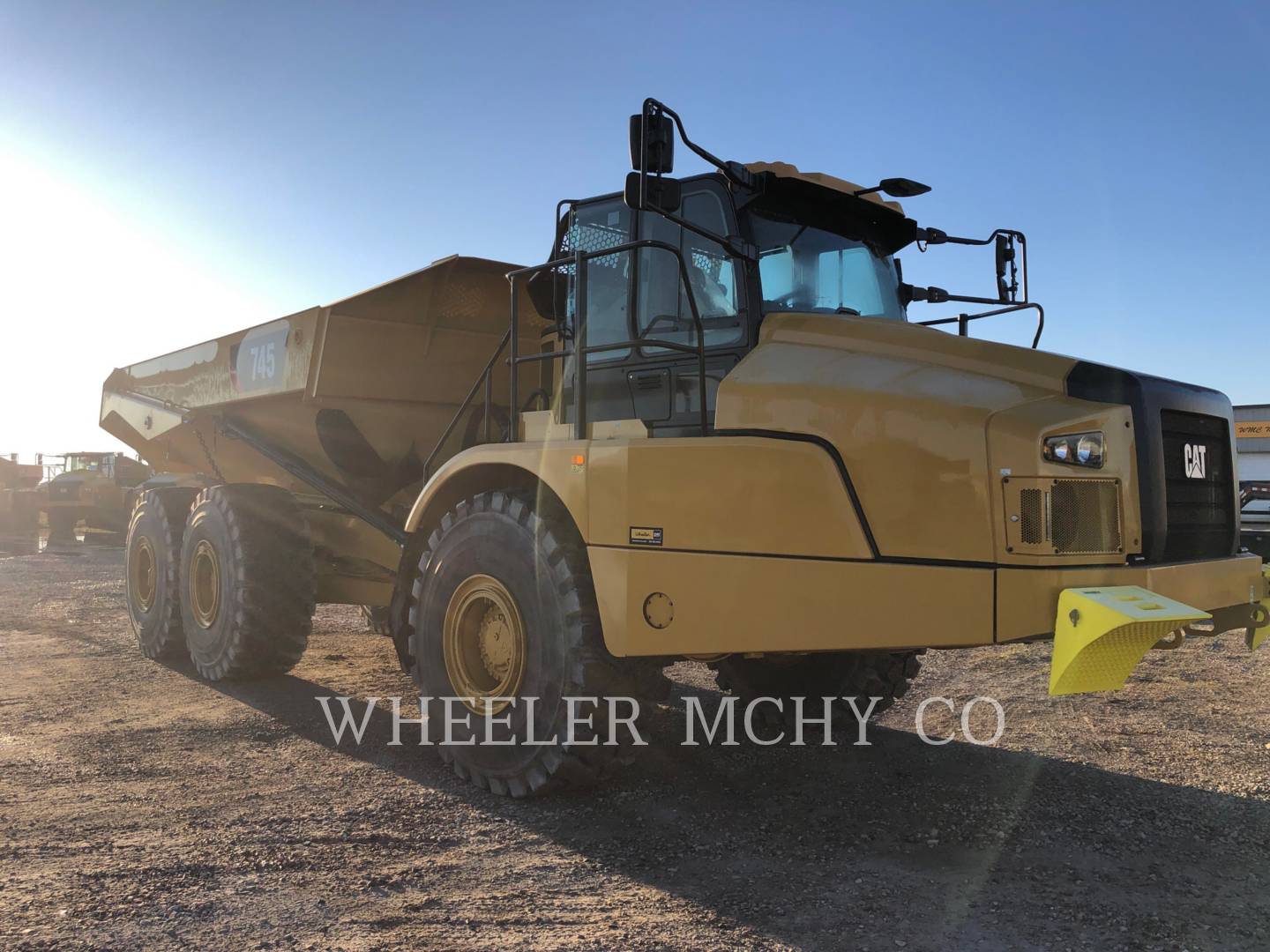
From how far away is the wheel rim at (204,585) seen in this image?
7340 mm

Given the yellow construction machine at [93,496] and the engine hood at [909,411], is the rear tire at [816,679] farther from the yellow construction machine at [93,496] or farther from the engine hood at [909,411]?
the yellow construction machine at [93,496]

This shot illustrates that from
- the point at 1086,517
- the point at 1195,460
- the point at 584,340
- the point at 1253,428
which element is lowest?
the point at 1086,517

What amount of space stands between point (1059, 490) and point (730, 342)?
1.47 meters

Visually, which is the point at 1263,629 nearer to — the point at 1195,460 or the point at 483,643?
the point at 1195,460

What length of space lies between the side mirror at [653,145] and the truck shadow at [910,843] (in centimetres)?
257

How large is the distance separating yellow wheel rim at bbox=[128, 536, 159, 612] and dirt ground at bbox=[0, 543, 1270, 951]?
1.73 metres

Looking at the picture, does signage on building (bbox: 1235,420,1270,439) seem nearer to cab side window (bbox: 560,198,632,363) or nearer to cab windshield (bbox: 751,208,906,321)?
cab windshield (bbox: 751,208,906,321)

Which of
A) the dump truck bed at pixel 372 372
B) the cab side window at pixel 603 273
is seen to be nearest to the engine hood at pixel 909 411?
the cab side window at pixel 603 273

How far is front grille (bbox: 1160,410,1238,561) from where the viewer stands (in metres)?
3.86

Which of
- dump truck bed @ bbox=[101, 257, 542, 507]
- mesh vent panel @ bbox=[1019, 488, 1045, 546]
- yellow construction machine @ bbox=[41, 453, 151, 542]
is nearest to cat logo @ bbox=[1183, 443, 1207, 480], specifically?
mesh vent panel @ bbox=[1019, 488, 1045, 546]

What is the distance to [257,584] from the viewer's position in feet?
22.4

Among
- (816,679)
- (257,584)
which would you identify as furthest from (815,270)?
(257,584)

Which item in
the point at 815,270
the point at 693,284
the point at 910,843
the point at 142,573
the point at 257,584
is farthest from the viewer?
the point at 142,573

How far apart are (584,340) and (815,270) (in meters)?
1.09
